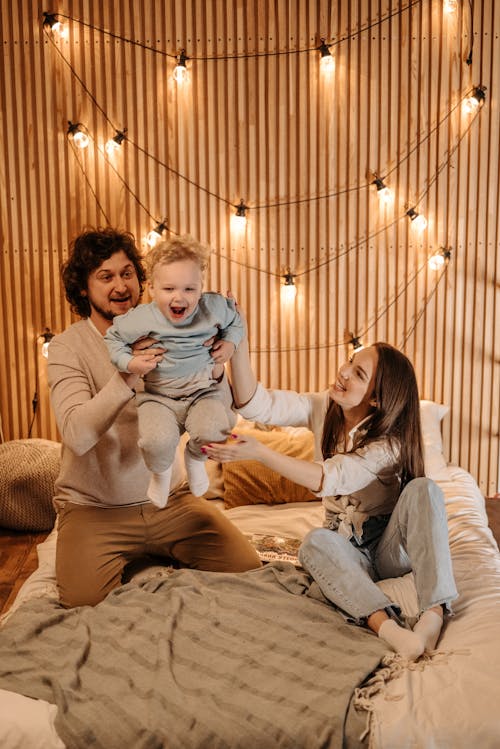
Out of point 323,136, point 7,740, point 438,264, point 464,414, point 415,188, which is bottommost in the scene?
point 7,740

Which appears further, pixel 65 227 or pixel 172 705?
pixel 65 227

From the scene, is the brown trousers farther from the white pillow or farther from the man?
the white pillow

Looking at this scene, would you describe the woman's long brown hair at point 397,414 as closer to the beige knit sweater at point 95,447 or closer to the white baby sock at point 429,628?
the white baby sock at point 429,628

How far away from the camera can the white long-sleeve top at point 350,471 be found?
232 centimetres

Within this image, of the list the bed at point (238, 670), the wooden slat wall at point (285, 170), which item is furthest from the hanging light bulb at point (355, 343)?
Result: the bed at point (238, 670)

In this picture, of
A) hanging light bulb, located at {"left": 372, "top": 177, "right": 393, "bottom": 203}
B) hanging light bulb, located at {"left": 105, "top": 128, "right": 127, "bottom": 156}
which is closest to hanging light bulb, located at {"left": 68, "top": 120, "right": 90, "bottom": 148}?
hanging light bulb, located at {"left": 105, "top": 128, "right": 127, "bottom": 156}

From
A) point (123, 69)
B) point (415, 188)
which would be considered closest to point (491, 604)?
point (415, 188)

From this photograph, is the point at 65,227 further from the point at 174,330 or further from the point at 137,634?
the point at 137,634

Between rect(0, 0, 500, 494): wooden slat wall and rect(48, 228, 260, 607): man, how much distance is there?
157 centimetres

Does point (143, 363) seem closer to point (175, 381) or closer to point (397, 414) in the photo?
point (175, 381)

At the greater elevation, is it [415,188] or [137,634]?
[415,188]

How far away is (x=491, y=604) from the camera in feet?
7.36

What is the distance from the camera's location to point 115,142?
3996mm

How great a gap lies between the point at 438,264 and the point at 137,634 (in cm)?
286
